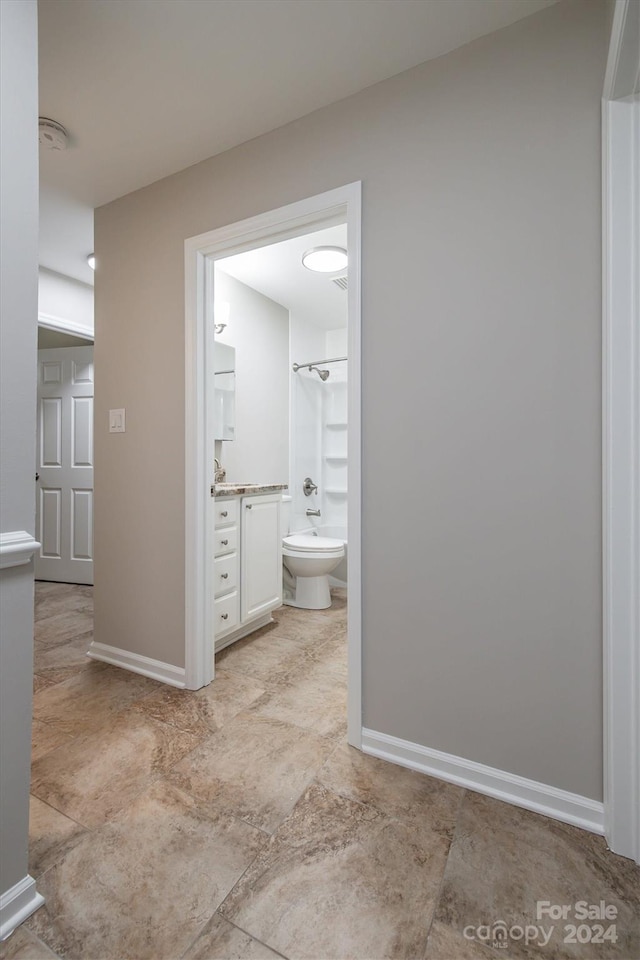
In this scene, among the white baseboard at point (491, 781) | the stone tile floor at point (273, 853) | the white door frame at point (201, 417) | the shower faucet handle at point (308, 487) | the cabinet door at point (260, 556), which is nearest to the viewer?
the stone tile floor at point (273, 853)

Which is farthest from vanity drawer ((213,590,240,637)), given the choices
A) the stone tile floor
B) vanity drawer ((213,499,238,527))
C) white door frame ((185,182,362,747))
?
the stone tile floor

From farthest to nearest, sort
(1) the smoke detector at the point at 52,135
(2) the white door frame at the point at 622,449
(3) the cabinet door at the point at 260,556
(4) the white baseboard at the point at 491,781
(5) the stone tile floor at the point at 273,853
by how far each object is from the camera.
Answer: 1. (3) the cabinet door at the point at 260,556
2. (1) the smoke detector at the point at 52,135
3. (4) the white baseboard at the point at 491,781
4. (2) the white door frame at the point at 622,449
5. (5) the stone tile floor at the point at 273,853

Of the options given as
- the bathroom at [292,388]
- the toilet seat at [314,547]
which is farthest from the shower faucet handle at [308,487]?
the toilet seat at [314,547]

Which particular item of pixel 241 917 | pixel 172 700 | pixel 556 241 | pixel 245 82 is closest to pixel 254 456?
pixel 172 700

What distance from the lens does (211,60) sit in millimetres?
1474

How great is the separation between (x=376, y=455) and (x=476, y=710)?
0.89 m

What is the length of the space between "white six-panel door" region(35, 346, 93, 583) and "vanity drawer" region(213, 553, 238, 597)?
212cm

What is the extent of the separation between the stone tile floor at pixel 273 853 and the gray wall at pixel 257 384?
1.89 metres

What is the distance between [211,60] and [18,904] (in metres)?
2.42

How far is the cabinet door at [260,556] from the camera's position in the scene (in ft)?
8.46

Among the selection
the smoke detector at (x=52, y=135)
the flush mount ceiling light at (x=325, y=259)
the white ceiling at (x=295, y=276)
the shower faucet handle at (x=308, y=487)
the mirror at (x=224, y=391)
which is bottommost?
the shower faucet handle at (x=308, y=487)

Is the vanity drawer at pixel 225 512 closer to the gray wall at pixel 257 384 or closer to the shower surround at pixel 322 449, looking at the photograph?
the gray wall at pixel 257 384

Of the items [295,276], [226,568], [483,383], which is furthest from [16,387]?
[295,276]

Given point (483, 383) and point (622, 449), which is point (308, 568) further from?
point (622, 449)
